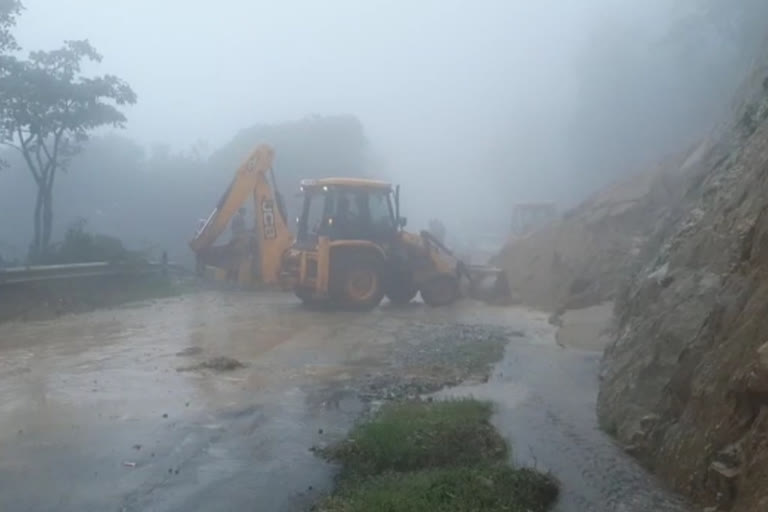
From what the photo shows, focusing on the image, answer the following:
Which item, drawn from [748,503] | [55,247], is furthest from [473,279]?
[748,503]

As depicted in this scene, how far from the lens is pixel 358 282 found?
20531mm

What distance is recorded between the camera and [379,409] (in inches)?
376

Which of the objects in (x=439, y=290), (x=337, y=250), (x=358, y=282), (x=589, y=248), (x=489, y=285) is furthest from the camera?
(x=589, y=248)

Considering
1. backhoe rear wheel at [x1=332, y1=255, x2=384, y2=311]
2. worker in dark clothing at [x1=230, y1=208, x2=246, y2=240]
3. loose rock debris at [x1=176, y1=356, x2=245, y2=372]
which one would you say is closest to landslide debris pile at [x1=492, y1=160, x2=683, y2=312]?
backhoe rear wheel at [x1=332, y1=255, x2=384, y2=311]

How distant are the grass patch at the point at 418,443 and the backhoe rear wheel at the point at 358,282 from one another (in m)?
11.5

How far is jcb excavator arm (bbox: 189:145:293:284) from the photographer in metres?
22.0

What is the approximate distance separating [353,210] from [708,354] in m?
14.4

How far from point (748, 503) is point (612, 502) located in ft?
5.53

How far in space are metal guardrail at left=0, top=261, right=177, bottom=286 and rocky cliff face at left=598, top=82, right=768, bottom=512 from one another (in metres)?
12.6

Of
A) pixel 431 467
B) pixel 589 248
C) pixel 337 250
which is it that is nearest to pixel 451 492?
pixel 431 467

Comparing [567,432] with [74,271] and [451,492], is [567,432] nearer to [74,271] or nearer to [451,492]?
[451,492]

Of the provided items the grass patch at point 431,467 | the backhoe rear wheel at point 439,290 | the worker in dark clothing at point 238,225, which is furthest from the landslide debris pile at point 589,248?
the grass patch at point 431,467

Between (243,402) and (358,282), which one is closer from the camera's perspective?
(243,402)

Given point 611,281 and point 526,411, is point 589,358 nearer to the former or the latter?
point 526,411
